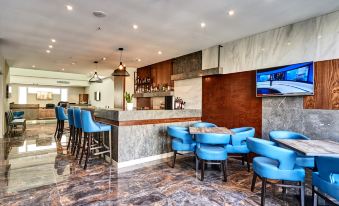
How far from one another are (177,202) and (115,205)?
0.87 meters

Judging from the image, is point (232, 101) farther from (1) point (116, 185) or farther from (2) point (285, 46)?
(1) point (116, 185)

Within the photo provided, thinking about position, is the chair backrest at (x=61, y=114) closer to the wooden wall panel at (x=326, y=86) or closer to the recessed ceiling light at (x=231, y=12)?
the recessed ceiling light at (x=231, y=12)

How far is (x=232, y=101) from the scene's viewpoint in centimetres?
519

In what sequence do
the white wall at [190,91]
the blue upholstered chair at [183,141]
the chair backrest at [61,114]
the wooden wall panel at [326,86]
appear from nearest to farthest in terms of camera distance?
the wooden wall panel at [326,86] < the blue upholstered chair at [183,141] < the white wall at [190,91] < the chair backrest at [61,114]

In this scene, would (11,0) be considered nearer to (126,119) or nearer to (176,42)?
(126,119)

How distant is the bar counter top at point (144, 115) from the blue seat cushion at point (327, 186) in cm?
319

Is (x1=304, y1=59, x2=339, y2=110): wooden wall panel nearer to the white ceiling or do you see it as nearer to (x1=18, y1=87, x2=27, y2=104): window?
the white ceiling

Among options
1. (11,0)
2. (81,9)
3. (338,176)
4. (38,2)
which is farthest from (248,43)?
(11,0)

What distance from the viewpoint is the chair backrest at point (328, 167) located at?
205cm

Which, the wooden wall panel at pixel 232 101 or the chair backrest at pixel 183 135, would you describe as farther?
the wooden wall panel at pixel 232 101

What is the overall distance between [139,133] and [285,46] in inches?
150

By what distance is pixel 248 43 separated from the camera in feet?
15.8

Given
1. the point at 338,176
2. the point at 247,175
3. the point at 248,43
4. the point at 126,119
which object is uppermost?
the point at 248,43

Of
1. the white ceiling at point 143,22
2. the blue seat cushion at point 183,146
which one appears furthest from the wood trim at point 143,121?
the white ceiling at point 143,22
